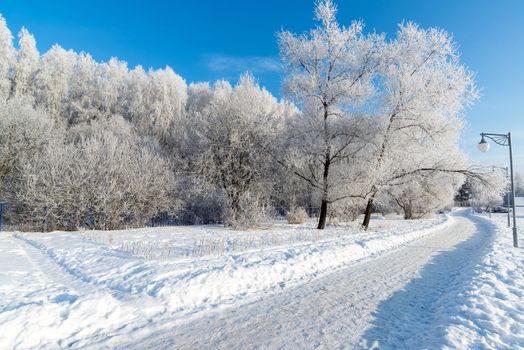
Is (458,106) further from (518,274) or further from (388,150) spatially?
(518,274)

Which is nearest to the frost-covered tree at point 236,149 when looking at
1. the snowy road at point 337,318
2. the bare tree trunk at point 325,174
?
the bare tree trunk at point 325,174

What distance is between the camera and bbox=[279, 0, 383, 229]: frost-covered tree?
18156mm

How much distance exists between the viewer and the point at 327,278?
7273 mm

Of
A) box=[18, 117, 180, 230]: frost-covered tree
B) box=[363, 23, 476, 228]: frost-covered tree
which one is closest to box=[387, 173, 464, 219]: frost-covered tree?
box=[363, 23, 476, 228]: frost-covered tree

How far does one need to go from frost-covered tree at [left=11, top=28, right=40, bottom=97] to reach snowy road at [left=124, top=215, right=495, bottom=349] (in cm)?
3709

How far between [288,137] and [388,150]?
243 inches

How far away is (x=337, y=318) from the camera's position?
478 centimetres

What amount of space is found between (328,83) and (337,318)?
50.9ft

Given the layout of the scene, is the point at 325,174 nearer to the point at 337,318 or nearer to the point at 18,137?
the point at 337,318

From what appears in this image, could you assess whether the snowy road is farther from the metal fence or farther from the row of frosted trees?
the metal fence

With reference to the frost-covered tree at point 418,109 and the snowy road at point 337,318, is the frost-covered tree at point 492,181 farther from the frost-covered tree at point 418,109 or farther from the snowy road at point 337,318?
the snowy road at point 337,318

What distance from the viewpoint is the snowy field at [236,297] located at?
402 centimetres

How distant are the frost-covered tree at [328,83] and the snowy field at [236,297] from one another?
382 inches

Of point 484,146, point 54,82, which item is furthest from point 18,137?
point 484,146
